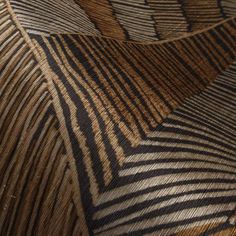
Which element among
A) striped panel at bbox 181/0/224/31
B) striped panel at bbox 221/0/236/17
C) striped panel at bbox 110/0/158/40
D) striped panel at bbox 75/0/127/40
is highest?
striped panel at bbox 75/0/127/40

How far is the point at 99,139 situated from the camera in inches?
24.9

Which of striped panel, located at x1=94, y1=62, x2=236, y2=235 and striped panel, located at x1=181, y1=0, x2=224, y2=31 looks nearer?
striped panel, located at x1=94, y1=62, x2=236, y2=235

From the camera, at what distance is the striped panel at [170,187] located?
0.59m

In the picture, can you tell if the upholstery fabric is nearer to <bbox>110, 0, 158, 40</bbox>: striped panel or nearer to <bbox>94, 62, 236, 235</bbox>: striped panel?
<bbox>94, 62, 236, 235</bbox>: striped panel

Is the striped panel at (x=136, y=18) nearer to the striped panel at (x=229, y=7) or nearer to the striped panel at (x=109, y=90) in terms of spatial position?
the striped panel at (x=109, y=90)

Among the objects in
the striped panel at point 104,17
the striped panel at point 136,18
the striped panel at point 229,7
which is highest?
the striped panel at point 104,17

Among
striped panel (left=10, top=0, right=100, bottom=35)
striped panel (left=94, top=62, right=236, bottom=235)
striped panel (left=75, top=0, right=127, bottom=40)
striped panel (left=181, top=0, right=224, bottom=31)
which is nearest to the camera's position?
striped panel (left=94, top=62, right=236, bottom=235)

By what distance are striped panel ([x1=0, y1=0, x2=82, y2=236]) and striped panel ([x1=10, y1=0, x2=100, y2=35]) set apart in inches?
2.2

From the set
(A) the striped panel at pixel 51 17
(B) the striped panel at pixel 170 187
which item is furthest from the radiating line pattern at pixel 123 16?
(B) the striped panel at pixel 170 187

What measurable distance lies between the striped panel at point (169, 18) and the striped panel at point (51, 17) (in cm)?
17

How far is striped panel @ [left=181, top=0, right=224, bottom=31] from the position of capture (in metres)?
0.99

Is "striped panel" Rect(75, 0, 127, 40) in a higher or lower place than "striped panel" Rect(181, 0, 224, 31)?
higher

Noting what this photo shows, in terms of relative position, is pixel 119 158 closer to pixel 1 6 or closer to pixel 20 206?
pixel 20 206

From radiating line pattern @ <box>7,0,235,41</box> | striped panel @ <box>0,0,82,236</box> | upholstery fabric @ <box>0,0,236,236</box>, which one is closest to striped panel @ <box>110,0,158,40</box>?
radiating line pattern @ <box>7,0,235,41</box>
